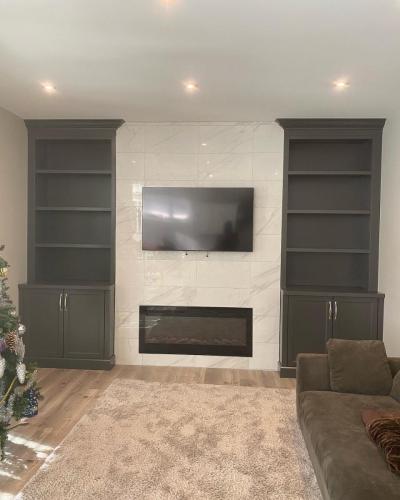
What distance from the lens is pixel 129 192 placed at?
469cm

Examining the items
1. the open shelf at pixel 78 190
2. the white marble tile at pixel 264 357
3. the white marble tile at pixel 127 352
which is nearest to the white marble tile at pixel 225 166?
the open shelf at pixel 78 190

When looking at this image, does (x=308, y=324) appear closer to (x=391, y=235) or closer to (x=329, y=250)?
(x=329, y=250)

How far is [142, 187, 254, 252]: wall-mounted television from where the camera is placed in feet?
14.9

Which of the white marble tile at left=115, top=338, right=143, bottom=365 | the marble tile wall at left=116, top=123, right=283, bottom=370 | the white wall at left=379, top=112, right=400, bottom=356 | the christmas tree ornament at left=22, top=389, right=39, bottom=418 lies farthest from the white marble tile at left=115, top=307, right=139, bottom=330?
the white wall at left=379, top=112, right=400, bottom=356

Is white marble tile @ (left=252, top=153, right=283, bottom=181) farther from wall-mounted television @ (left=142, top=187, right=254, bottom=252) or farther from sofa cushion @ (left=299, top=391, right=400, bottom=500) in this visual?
sofa cushion @ (left=299, top=391, right=400, bottom=500)

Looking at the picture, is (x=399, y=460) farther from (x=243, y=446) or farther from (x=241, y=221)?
(x=241, y=221)

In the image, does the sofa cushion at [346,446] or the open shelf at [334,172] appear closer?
the sofa cushion at [346,446]

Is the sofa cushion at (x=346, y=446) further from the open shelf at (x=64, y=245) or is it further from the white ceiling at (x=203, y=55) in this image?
the open shelf at (x=64, y=245)

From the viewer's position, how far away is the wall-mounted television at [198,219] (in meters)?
4.55

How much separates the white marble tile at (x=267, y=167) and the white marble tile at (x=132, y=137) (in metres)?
1.29

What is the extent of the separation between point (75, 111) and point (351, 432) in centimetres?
381

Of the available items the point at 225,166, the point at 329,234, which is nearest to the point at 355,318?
the point at 329,234

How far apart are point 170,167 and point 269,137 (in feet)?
Answer: 3.80

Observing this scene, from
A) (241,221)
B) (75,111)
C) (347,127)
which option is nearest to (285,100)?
(347,127)
